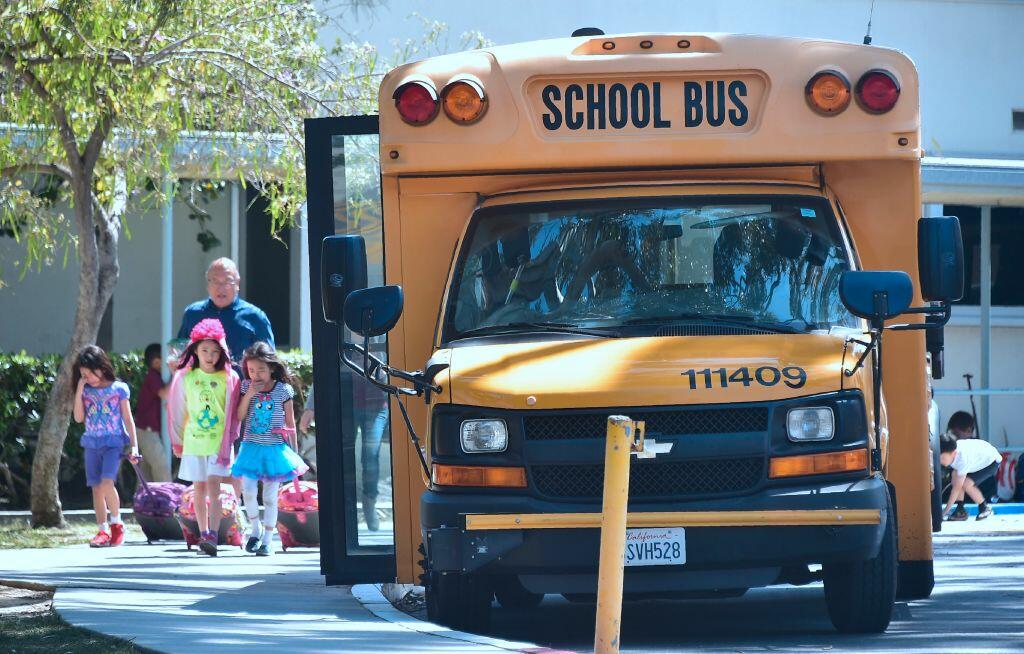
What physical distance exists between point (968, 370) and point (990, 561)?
833cm

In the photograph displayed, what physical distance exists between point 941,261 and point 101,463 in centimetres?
740

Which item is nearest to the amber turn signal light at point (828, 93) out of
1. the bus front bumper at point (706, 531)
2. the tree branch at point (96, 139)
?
the bus front bumper at point (706, 531)

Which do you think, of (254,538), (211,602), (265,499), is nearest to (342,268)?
(211,602)

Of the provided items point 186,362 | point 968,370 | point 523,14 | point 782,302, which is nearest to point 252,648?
point 782,302

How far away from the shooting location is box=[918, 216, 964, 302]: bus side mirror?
7254mm

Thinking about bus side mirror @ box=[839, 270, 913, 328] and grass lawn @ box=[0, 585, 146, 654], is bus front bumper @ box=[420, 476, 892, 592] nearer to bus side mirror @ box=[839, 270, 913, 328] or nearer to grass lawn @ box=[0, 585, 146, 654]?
bus side mirror @ box=[839, 270, 913, 328]

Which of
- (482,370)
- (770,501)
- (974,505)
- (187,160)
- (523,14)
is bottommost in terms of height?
(974,505)

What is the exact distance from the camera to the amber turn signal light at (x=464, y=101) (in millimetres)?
7719

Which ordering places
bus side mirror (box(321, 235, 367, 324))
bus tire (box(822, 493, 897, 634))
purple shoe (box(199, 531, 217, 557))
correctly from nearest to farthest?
bus tire (box(822, 493, 897, 634))
bus side mirror (box(321, 235, 367, 324))
purple shoe (box(199, 531, 217, 557))

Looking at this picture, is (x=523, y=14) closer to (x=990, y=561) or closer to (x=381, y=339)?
(x=990, y=561)

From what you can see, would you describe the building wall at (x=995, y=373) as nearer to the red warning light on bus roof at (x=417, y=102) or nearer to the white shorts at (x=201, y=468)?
the white shorts at (x=201, y=468)

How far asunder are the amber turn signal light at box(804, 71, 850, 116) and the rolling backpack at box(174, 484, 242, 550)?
617cm

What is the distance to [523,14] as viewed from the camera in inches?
737

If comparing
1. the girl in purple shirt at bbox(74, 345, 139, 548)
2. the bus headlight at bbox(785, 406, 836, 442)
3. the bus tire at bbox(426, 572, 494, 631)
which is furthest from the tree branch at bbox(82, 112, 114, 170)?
the bus headlight at bbox(785, 406, 836, 442)
